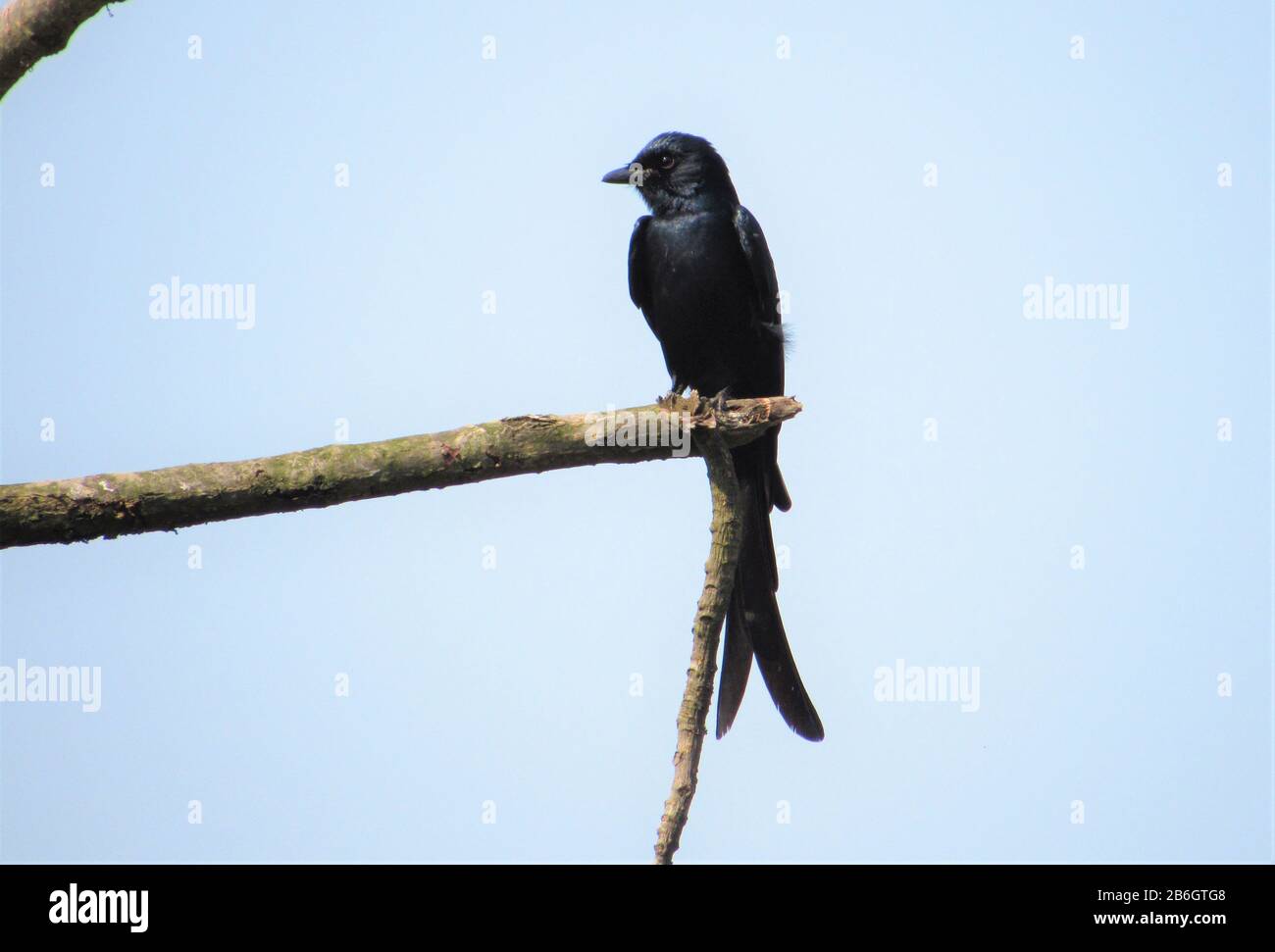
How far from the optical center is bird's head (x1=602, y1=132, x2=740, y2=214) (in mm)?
5664

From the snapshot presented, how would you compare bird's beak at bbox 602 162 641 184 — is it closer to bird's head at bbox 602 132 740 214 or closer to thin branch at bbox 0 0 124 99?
bird's head at bbox 602 132 740 214

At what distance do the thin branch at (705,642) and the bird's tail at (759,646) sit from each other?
594mm

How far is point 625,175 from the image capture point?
5.81 m

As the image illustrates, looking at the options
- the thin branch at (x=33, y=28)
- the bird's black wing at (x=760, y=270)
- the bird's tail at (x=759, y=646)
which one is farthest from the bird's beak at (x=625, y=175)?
the thin branch at (x=33, y=28)

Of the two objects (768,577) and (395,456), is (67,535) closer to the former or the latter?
(395,456)

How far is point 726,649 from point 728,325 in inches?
62.9

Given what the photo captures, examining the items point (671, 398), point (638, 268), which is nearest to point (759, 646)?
point (671, 398)

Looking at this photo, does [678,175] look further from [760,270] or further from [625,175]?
[760,270]

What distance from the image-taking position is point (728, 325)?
5.44 metres

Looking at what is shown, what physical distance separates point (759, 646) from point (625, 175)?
8.06 feet

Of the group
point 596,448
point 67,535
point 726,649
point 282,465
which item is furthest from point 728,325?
point 67,535

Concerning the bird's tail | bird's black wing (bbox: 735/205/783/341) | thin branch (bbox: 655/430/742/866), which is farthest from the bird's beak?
thin branch (bbox: 655/430/742/866)

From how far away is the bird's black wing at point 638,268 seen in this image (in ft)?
19.1

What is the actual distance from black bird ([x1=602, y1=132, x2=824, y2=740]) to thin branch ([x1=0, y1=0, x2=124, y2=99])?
9.62 feet
